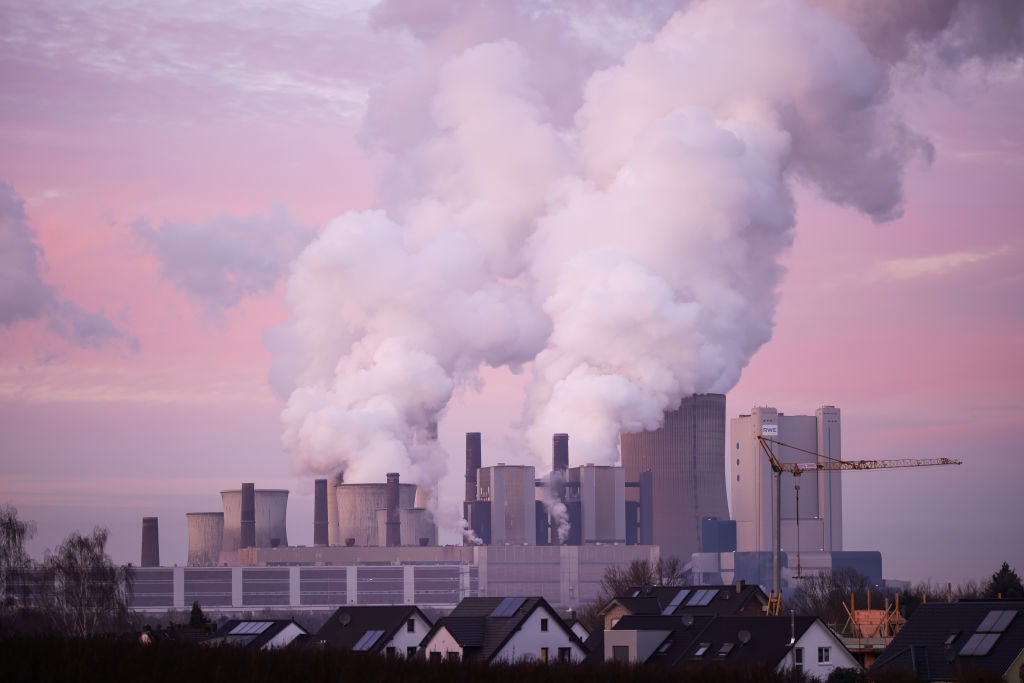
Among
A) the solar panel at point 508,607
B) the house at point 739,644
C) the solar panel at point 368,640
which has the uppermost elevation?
the solar panel at point 508,607

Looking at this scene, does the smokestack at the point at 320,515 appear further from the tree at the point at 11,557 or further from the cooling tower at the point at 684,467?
the tree at the point at 11,557

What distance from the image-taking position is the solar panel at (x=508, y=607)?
41.3 m

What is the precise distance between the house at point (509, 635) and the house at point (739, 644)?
1.86m

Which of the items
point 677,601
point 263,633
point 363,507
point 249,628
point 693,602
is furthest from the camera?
point 363,507

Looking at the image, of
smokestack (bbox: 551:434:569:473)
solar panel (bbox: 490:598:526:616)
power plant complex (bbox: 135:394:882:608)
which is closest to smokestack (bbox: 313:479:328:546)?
power plant complex (bbox: 135:394:882:608)

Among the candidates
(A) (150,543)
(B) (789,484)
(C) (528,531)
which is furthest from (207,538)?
(B) (789,484)

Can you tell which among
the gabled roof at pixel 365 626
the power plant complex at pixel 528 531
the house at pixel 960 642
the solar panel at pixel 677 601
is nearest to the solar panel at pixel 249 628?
the gabled roof at pixel 365 626

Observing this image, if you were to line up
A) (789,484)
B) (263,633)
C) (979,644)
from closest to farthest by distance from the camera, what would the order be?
(979,644) → (263,633) → (789,484)

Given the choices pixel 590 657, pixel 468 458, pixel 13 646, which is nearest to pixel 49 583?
pixel 590 657

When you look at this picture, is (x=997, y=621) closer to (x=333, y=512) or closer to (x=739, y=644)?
(x=739, y=644)

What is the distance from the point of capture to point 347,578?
343ft

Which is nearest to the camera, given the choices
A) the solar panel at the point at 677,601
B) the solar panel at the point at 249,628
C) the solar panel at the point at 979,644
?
the solar panel at the point at 979,644

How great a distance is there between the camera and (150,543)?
363 ft

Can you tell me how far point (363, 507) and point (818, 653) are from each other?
71821 millimetres
